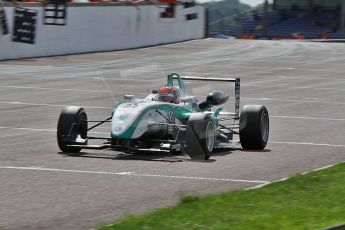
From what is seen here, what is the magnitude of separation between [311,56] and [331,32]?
33.3 metres

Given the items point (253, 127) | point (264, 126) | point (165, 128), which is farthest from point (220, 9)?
point (165, 128)

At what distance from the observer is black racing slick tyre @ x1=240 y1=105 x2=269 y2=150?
542 inches

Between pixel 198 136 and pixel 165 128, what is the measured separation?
0.85 m

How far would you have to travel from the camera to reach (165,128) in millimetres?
13336

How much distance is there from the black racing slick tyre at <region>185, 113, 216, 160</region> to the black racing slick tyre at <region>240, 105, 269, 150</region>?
92cm

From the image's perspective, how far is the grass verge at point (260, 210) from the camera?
8180mm

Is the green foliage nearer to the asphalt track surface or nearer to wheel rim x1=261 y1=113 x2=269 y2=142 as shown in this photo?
the asphalt track surface

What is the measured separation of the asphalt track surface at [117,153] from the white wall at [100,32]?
1.13 metres

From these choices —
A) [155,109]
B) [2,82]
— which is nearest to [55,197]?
[155,109]

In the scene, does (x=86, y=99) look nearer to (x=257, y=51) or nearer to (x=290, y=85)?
(x=290, y=85)

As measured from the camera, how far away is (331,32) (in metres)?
77.6

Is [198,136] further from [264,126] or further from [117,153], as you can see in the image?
[264,126]

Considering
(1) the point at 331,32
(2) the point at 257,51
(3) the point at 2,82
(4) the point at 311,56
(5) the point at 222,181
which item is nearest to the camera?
(5) the point at 222,181

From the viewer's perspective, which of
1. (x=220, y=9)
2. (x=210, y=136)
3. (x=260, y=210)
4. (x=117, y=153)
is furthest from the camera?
(x=220, y=9)
